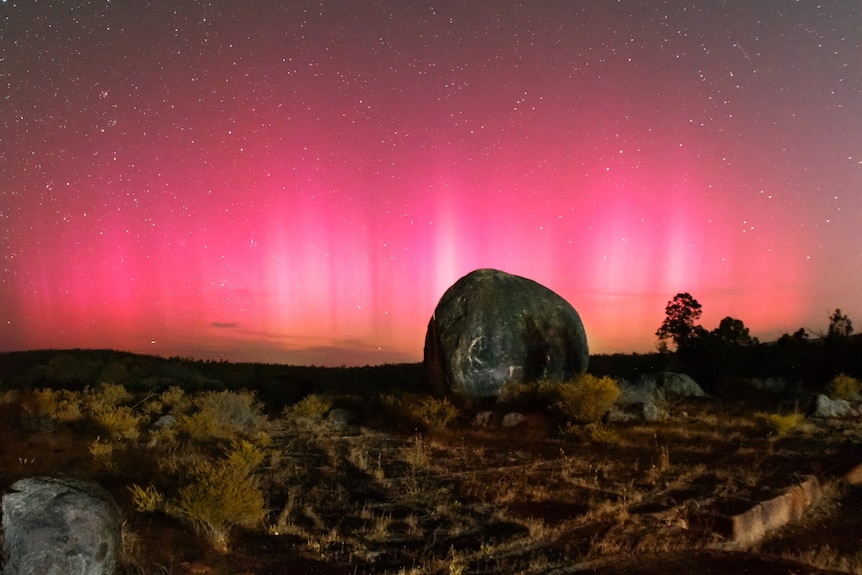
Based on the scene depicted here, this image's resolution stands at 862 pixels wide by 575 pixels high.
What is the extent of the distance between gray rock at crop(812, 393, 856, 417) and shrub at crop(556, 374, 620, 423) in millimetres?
4875

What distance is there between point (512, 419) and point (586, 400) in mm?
1848

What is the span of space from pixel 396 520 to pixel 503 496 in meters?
1.76

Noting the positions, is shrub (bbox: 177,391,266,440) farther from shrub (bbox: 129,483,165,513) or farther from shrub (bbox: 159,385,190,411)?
shrub (bbox: 129,483,165,513)

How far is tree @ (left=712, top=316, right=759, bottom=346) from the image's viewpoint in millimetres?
27125

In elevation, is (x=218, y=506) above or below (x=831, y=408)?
above

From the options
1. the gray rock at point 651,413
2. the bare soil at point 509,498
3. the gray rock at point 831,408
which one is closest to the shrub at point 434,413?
the bare soil at point 509,498

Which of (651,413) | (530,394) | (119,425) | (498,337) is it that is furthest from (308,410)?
(651,413)

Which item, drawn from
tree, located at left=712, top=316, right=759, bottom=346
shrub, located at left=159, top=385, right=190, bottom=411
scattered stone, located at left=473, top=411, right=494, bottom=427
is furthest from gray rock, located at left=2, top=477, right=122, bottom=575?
tree, located at left=712, top=316, right=759, bottom=346

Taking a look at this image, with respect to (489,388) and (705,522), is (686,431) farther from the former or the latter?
(705,522)

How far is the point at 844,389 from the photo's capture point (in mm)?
17266

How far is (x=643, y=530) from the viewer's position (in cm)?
727

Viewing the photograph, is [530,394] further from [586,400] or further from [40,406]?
[40,406]

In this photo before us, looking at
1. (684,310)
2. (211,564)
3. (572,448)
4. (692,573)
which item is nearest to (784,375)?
(684,310)

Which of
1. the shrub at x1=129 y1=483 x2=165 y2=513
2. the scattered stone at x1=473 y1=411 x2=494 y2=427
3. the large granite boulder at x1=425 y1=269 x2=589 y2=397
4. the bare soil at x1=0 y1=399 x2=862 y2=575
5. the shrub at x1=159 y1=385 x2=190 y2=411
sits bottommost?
the bare soil at x1=0 y1=399 x2=862 y2=575
